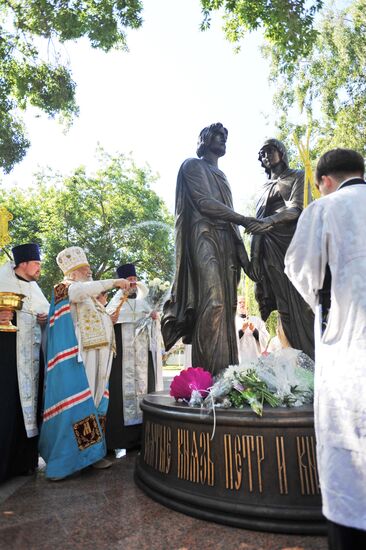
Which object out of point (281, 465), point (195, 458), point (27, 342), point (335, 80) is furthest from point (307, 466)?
point (335, 80)

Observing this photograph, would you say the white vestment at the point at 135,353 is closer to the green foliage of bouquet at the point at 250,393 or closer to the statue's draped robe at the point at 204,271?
the statue's draped robe at the point at 204,271

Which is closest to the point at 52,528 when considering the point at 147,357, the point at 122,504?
the point at 122,504

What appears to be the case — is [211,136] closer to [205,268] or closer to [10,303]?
[205,268]

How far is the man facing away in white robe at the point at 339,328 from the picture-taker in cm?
172

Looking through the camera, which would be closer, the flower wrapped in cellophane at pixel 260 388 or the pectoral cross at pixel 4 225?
the flower wrapped in cellophane at pixel 260 388

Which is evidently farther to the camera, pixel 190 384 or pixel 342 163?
pixel 190 384

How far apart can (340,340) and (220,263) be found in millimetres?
2324

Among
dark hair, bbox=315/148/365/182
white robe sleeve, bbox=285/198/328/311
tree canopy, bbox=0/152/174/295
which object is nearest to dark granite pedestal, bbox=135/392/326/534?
white robe sleeve, bbox=285/198/328/311

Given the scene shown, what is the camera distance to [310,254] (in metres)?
2.02

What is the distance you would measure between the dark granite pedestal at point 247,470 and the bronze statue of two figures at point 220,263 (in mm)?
1011

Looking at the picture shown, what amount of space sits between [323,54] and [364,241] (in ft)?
55.1

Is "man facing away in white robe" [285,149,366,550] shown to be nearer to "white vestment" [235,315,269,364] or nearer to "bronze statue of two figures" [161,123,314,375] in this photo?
"bronze statue of two figures" [161,123,314,375]

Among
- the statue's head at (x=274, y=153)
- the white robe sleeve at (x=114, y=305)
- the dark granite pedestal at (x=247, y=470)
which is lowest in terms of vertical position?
the dark granite pedestal at (x=247, y=470)

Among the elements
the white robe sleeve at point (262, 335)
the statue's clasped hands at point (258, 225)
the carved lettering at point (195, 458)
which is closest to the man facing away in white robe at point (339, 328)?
the carved lettering at point (195, 458)
